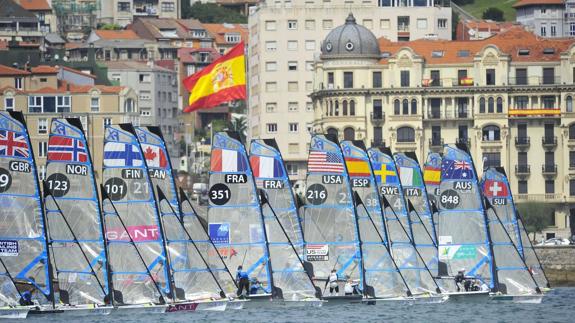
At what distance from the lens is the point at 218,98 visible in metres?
140

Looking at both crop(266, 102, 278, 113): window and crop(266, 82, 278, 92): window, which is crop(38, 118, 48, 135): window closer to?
crop(266, 102, 278, 113): window

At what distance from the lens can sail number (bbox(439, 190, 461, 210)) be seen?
91938 mm

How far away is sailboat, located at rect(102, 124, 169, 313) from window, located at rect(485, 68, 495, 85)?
249 feet

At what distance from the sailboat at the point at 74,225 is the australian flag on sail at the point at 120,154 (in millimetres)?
2658

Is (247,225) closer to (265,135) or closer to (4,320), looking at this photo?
(4,320)

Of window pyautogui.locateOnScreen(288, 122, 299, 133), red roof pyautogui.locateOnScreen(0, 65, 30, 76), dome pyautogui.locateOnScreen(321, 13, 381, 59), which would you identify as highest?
dome pyautogui.locateOnScreen(321, 13, 381, 59)

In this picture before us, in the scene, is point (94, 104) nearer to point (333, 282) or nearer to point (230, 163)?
point (333, 282)

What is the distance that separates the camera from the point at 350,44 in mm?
157375

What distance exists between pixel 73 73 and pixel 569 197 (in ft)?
139

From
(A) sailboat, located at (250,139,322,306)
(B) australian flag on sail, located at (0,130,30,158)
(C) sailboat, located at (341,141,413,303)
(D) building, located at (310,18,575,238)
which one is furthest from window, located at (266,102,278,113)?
(B) australian flag on sail, located at (0,130,30,158)

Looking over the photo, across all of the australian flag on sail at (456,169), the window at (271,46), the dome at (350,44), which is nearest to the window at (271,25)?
the window at (271,46)

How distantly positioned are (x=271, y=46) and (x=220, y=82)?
43158 millimetres

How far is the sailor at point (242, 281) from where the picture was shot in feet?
274

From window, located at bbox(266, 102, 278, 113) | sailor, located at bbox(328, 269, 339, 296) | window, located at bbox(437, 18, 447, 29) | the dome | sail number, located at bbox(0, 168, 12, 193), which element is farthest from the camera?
window, located at bbox(437, 18, 447, 29)
